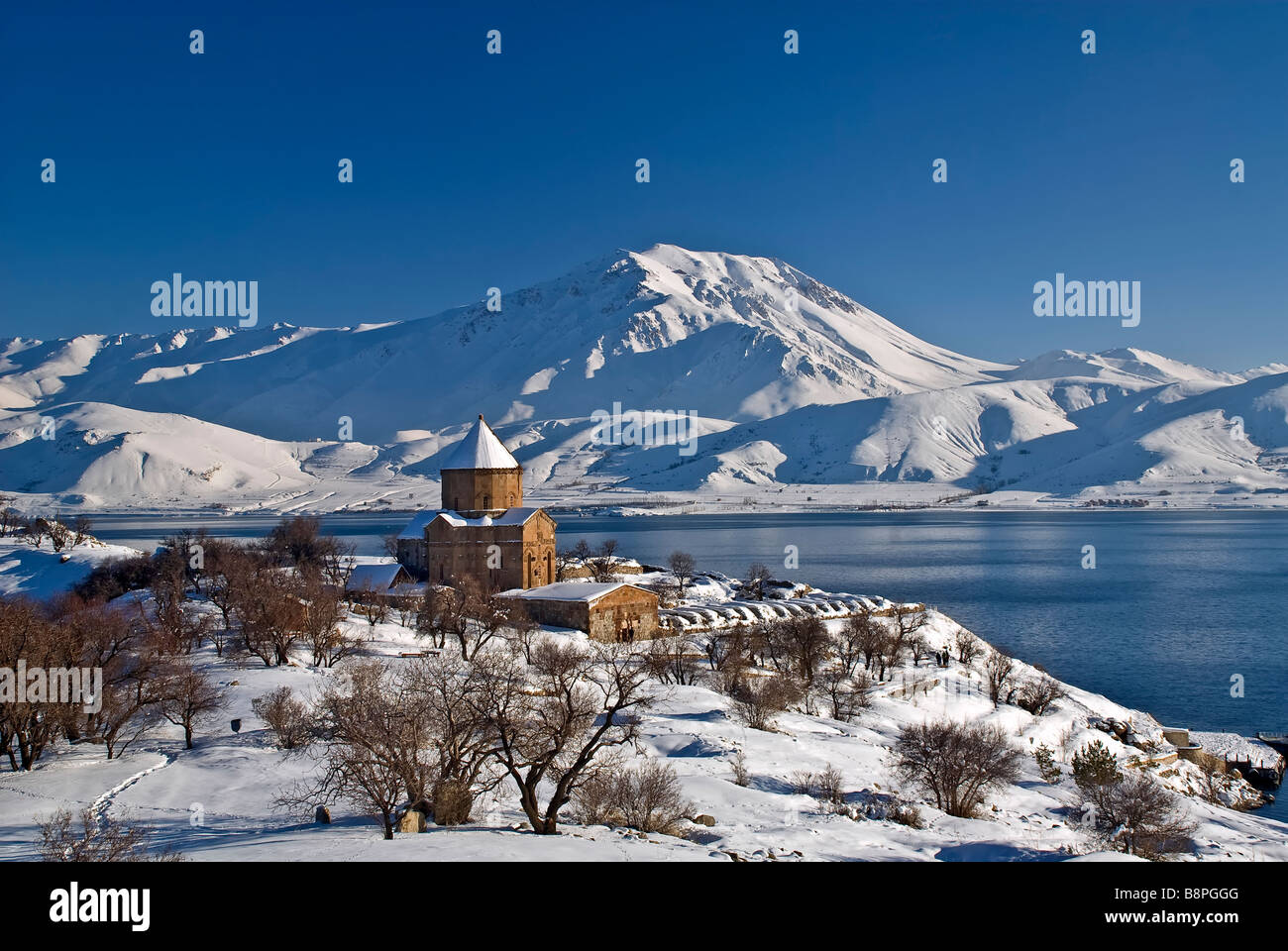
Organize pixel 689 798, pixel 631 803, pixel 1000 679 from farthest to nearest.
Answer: pixel 1000 679, pixel 689 798, pixel 631 803

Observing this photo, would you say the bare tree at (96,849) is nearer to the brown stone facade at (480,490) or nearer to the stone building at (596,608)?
the stone building at (596,608)

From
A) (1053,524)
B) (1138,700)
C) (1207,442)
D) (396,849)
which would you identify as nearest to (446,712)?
(396,849)

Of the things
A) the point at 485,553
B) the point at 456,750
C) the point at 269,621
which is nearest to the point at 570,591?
the point at 485,553

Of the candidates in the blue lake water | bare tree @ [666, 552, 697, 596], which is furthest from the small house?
the blue lake water

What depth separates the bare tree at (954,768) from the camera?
59.7ft

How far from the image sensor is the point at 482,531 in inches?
→ 1623

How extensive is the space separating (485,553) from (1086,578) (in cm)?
4453

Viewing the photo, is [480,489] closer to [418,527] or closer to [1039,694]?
[418,527]

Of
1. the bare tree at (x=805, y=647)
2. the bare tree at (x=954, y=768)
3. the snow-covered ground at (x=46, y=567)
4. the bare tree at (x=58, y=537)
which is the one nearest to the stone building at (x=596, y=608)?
the bare tree at (x=805, y=647)

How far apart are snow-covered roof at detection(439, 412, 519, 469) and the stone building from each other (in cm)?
737

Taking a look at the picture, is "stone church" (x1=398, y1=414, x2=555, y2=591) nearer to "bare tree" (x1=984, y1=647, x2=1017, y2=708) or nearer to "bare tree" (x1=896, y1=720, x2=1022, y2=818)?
"bare tree" (x1=984, y1=647, x2=1017, y2=708)

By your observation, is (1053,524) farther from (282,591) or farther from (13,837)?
(13,837)
